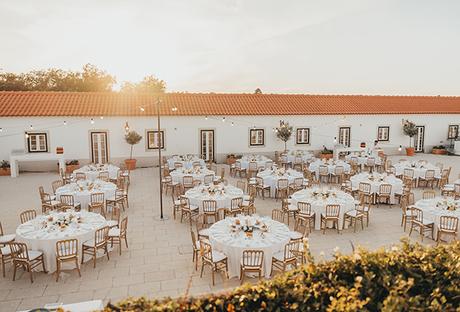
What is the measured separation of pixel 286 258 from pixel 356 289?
4.02 m

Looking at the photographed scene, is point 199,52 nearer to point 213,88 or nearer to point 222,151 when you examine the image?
point 222,151

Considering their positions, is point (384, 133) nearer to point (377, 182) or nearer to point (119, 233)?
point (377, 182)

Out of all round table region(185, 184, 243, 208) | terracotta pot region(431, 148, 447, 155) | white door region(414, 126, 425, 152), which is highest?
white door region(414, 126, 425, 152)

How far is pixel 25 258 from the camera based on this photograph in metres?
8.67

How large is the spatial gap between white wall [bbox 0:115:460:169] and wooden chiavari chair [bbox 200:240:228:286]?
16.9 m

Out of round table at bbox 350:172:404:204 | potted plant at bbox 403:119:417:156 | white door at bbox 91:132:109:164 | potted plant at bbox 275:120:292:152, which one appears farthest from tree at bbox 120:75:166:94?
round table at bbox 350:172:404:204

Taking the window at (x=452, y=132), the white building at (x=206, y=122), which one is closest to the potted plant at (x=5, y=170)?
the white building at (x=206, y=122)

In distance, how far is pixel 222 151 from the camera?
87.1ft

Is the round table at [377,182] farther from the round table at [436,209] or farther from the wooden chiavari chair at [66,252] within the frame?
the wooden chiavari chair at [66,252]

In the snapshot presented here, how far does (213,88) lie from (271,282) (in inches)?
1342

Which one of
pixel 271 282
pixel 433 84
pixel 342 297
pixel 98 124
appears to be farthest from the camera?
pixel 433 84

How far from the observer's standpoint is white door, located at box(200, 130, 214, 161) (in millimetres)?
26297

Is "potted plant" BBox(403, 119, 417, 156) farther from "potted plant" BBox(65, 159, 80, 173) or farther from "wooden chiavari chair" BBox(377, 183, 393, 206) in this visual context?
"potted plant" BBox(65, 159, 80, 173)

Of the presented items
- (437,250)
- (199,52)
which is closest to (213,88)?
(199,52)
